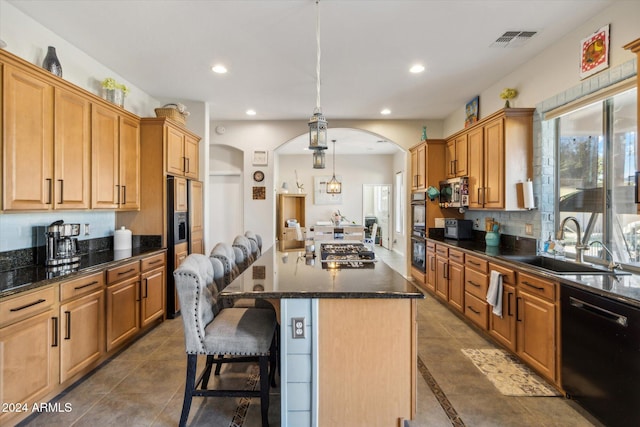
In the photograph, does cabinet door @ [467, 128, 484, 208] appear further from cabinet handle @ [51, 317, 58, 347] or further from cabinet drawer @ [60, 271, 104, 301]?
cabinet handle @ [51, 317, 58, 347]

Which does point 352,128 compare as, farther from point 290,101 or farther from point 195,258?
point 195,258

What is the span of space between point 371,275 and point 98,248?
304 centimetres

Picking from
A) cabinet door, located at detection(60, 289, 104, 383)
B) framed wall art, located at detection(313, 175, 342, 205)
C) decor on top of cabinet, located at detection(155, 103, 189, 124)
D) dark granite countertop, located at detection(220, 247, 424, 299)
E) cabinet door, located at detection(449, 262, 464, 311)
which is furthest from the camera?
framed wall art, located at detection(313, 175, 342, 205)

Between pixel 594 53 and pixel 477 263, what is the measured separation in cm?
208

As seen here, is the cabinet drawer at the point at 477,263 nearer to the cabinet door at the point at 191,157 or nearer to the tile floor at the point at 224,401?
the tile floor at the point at 224,401

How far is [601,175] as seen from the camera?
2740mm

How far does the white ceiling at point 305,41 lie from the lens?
2.50m

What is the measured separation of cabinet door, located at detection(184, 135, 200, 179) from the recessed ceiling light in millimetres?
1046

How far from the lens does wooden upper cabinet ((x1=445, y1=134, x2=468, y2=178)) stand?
170 inches

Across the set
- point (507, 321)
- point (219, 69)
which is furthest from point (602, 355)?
point (219, 69)

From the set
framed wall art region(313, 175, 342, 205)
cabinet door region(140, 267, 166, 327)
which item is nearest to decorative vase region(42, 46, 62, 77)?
cabinet door region(140, 267, 166, 327)

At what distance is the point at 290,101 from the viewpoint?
4.67 m

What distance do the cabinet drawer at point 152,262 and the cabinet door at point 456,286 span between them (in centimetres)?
346

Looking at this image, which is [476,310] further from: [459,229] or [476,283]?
[459,229]
